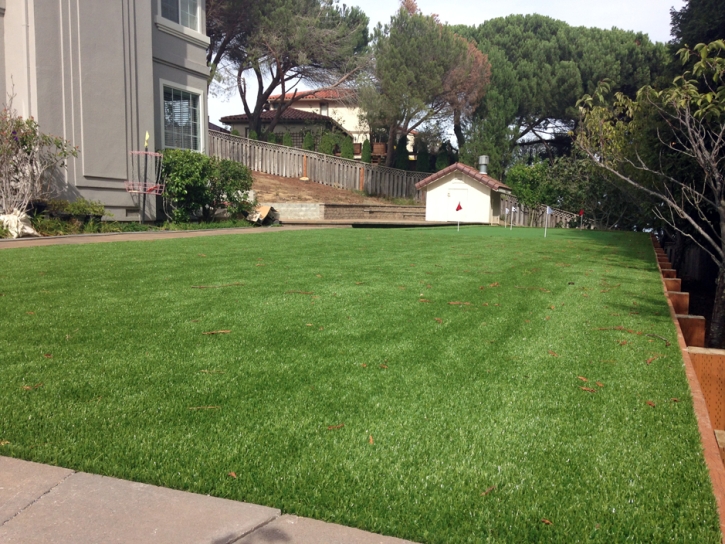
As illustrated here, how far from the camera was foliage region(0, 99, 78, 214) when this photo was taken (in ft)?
35.1

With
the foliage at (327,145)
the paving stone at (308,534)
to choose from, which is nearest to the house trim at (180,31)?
the foliage at (327,145)

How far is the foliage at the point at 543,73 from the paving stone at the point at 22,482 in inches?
1248

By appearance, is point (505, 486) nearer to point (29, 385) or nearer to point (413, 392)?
point (413, 392)

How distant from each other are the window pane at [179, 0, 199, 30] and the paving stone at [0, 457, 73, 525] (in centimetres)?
1540

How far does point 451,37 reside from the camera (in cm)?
2923

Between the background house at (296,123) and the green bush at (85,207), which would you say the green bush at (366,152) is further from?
the green bush at (85,207)

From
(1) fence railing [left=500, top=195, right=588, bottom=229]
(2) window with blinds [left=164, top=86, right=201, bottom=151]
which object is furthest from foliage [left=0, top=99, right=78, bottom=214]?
(1) fence railing [left=500, top=195, right=588, bottom=229]

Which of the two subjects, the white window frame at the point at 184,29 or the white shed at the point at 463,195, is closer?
the white window frame at the point at 184,29

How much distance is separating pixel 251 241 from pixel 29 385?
300 inches

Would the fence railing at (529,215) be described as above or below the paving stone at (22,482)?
above

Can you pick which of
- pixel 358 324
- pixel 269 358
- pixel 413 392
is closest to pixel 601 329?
pixel 358 324

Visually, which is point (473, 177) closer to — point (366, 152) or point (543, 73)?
point (366, 152)

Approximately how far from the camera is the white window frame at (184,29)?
1443 centimetres

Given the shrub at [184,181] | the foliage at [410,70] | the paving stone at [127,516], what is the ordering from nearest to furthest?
the paving stone at [127,516]
the shrub at [184,181]
the foliage at [410,70]
